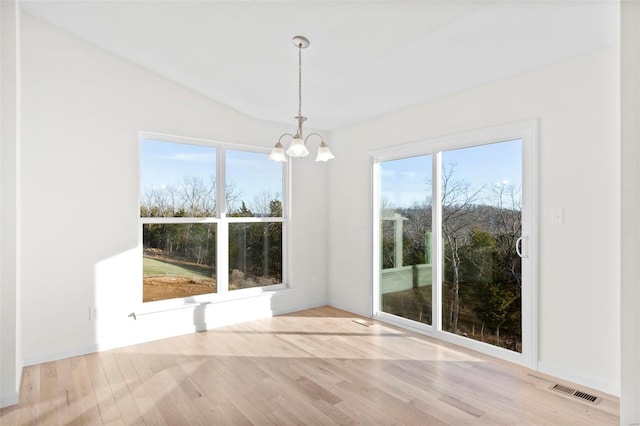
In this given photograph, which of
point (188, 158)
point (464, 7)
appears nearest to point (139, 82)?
point (188, 158)

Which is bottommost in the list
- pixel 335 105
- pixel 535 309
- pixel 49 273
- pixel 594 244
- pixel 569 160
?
pixel 535 309

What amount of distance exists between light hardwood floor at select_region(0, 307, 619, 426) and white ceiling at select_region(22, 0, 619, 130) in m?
2.61

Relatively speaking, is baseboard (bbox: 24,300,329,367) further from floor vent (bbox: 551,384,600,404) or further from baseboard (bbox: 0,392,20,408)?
floor vent (bbox: 551,384,600,404)

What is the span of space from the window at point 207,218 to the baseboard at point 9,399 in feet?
4.75

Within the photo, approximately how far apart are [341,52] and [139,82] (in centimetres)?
224

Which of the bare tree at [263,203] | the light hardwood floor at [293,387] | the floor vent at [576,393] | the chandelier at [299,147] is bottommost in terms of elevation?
the light hardwood floor at [293,387]

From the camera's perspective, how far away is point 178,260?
4133 millimetres

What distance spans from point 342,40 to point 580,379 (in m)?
3.27

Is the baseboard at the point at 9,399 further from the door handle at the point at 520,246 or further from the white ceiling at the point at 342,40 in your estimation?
the door handle at the point at 520,246

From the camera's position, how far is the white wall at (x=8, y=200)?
2492 mm

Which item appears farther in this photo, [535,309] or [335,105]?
[335,105]

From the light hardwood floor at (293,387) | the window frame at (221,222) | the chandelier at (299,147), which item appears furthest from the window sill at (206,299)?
the chandelier at (299,147)

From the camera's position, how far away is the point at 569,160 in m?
2.90

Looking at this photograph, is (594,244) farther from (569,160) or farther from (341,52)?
(341,52)
